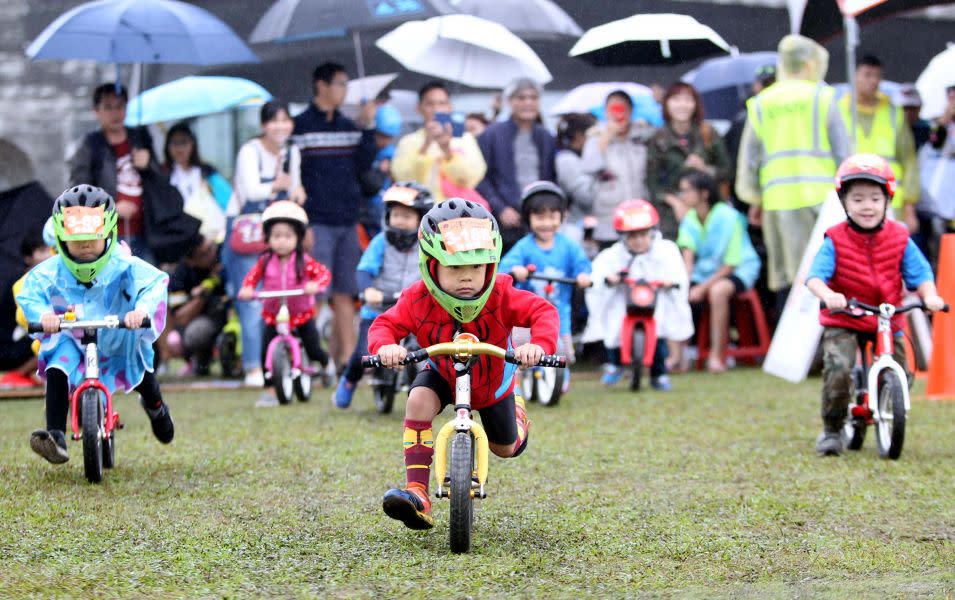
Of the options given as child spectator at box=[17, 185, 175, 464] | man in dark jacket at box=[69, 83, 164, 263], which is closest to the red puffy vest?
child spectator at box=[17, 185, 175, 464]

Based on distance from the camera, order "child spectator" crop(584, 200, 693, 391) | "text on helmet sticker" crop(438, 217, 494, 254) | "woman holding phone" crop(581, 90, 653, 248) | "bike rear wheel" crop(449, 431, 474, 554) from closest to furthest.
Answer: "bike rear wheel" crop(449, 431, 474, 554)
"text on helmet sticker" crop(438, 217, 494, 254)
"child spectator" crop(584, 200, 693, 391)
"woman holding phone" crop(581, 90, 653, 248)

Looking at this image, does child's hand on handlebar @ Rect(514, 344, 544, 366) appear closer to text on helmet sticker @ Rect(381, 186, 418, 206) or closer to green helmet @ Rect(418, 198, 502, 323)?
green helmet @ Rect(418, 198, 502, 323)

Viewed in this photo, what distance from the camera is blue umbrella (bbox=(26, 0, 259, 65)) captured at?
40.0 feet

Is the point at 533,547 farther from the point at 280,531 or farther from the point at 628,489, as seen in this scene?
the point at 628,489

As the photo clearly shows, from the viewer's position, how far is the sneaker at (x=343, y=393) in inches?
416

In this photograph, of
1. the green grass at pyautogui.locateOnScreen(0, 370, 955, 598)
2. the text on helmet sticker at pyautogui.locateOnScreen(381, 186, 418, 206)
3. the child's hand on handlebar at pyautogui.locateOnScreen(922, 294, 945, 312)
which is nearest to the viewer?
the green grass at pyautogui.locateOnScreen(0, 370, 955, 598)

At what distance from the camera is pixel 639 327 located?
12117mm

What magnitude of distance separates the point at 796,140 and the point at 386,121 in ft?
12.5

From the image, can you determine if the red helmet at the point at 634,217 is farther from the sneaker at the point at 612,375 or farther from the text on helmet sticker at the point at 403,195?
the text on helmet sticker at the point at 403,195

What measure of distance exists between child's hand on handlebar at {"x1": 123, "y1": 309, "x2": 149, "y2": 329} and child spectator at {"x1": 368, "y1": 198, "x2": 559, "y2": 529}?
5.36ft

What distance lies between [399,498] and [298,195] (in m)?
6.94

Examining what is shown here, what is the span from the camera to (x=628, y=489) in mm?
7090

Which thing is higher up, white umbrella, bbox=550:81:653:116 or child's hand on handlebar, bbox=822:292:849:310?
white umbrella, bbox=550:81:653:116

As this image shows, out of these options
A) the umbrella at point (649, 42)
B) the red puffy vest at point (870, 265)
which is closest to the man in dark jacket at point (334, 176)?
the umbrella at point (649, 42)
